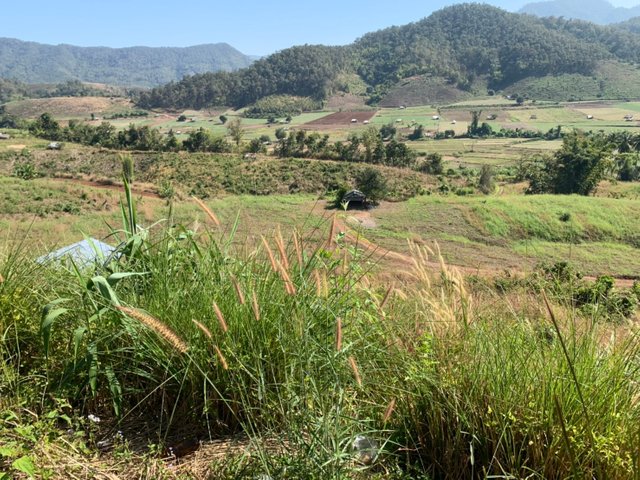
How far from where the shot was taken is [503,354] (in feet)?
6.28

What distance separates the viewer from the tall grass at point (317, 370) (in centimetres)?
174

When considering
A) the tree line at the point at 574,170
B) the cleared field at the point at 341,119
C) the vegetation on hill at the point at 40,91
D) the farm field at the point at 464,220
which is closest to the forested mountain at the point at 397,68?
the cleared field at the point at 341,119

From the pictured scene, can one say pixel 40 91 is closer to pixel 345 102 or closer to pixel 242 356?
pixel 345 102

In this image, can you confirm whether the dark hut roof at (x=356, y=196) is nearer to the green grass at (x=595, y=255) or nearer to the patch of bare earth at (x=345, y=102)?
the green grass at (x=595, y=255)

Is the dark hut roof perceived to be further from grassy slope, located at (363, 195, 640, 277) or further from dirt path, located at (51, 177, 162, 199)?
dirt path, located at (51, 177, 162, 199)

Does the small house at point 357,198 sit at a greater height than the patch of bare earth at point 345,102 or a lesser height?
lesser

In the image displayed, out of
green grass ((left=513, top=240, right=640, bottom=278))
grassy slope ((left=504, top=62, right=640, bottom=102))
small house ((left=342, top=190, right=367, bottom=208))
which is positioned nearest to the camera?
green grass ((left=513, top=240, right=640, bottom=278))

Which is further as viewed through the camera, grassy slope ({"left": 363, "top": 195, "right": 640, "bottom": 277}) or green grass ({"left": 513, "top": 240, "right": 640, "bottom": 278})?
grassy slope ({"left": 363, "top": 195, "right": 640, "bottom": 277})

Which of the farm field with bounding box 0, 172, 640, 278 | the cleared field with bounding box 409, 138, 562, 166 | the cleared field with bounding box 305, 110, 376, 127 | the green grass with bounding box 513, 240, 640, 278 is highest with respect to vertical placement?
the cleared field with bounding box 305, 110, 376, 127

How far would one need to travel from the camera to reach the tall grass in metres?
1.74

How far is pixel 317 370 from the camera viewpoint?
1.98 m

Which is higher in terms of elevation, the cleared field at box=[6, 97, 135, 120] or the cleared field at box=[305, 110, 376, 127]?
the cleared field at box=[6, 97, 135, 120]

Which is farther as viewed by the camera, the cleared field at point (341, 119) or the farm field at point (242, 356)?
the cleared field at point (341, 119)

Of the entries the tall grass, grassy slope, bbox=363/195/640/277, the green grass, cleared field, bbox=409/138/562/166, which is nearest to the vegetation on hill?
cleared field, bbox=409/138/562/166
